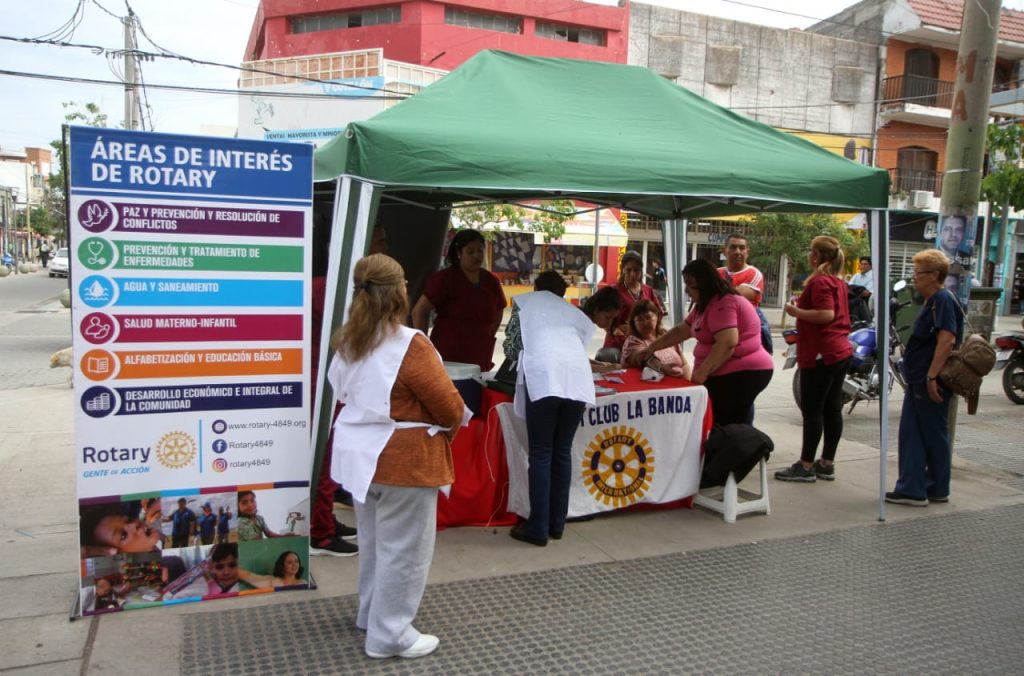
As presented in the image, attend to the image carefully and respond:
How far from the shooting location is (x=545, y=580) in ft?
13.5

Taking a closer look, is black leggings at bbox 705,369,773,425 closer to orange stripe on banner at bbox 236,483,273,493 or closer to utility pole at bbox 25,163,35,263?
orange stripe on banner at bbox 236,483,273,493

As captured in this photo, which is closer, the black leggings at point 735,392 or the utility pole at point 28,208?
the black leggings at point 735,392

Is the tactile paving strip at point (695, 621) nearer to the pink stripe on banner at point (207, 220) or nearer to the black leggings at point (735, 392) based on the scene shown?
the black leggings at point (735, 392)

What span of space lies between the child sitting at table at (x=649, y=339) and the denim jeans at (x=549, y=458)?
49.5 inches

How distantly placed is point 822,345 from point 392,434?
3847 mm

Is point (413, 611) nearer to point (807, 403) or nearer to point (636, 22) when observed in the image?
point (807, 403)

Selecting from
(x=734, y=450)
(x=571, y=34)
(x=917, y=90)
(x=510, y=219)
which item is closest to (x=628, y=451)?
(x=734, y=450)

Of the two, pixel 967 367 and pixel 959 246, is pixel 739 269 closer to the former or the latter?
pixel 959 246

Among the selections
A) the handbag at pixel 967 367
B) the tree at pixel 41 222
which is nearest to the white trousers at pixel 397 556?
the handbag at pixel 967 367

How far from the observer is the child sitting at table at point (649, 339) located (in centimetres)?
562

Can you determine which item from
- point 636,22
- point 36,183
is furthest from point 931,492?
point 36,183

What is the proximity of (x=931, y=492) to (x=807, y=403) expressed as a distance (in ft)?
3.46

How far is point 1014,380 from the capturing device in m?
10.2

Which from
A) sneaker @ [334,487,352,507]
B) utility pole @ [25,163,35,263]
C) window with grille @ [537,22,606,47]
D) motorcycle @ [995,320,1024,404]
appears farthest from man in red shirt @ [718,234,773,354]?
utility pole @ [25,163,35,263]
